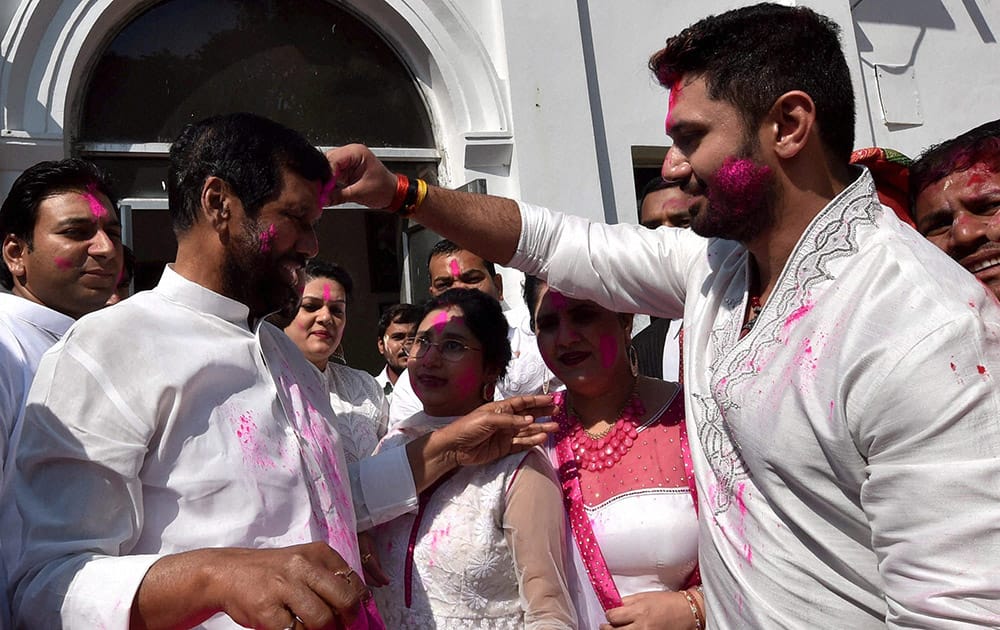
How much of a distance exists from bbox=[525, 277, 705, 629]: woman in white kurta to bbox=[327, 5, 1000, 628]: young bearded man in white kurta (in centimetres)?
50

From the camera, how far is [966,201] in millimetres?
2131

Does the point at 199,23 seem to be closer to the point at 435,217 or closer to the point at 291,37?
the point at 291,37

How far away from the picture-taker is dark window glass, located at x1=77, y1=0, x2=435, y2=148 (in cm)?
579

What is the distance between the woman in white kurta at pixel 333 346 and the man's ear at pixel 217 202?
2073 mm

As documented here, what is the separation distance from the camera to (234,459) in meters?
1.86

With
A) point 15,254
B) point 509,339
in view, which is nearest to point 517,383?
point 509,339

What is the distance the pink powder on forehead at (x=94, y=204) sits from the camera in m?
3.05

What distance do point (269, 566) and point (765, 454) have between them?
86cm

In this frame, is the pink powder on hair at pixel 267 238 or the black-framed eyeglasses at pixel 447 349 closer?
the pink powder on hair at pixel 267 238

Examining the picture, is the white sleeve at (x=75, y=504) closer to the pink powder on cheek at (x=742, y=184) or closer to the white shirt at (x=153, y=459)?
the white shirt at (x=153, y=459)

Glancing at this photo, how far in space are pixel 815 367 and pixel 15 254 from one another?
2557 millimetres

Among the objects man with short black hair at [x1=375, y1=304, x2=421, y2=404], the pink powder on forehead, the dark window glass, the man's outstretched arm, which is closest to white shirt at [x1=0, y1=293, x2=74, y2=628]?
the pink powder on forehead

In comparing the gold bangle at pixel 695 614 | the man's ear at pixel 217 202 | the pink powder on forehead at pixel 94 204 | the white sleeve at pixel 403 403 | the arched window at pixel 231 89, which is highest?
the arched window at pixel 231 89

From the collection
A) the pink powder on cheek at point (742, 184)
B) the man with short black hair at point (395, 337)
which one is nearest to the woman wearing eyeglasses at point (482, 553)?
the pink powder on cheek at point (742, 184)
